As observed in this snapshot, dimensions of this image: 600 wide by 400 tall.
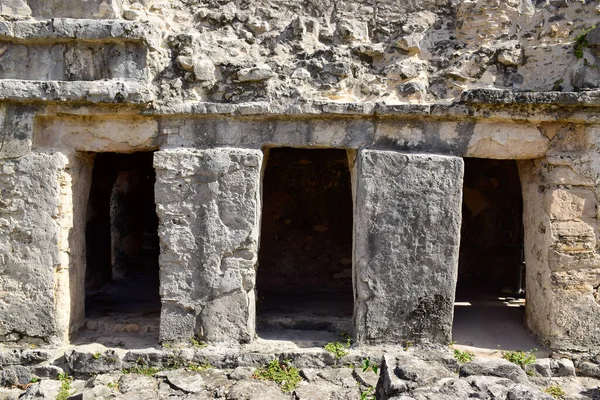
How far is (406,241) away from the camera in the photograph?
4.35 meters

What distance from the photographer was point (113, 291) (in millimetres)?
6312

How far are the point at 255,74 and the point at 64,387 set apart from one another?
2.68m

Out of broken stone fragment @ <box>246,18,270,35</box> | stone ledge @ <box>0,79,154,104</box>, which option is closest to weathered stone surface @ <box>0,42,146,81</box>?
stone ledge @ <box>0,79,154,104</box>

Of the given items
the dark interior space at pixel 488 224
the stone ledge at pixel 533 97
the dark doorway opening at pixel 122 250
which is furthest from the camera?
the dark interior space at pixel 488 224

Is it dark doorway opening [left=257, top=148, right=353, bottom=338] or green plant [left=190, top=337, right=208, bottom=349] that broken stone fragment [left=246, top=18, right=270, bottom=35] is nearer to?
dark doorway opening [left=257, top=148, right=353, bottom=338]

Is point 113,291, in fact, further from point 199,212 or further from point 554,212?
point 554,212

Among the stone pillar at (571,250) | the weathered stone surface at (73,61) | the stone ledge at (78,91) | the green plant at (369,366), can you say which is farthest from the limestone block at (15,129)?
the stone pillar at (571,250)

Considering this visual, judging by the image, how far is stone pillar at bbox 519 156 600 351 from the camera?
171 inches

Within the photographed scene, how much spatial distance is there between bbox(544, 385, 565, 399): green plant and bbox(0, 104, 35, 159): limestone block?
4153mm

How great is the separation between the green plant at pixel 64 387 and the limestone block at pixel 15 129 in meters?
1.69

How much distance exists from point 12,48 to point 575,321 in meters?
4.72

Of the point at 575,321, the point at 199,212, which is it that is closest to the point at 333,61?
the point at 199,212

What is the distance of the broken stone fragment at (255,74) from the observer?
433 centimetres

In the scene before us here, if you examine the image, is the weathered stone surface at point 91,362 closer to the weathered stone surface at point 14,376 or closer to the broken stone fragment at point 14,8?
the weathered stone surface at point 14,376
